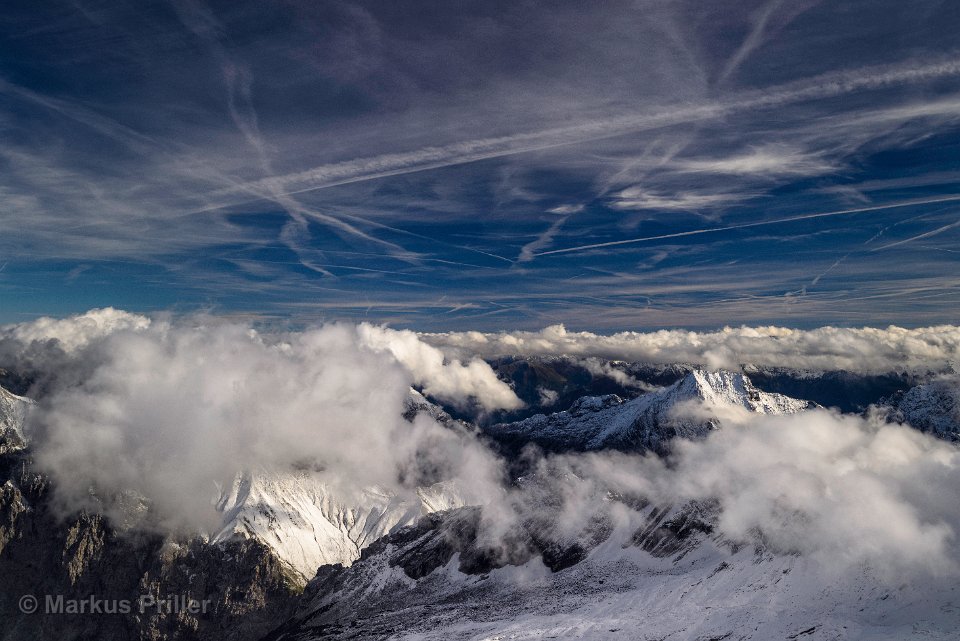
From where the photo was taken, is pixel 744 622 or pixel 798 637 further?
pixel 744 622

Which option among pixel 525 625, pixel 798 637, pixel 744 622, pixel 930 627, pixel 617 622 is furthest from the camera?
pixel 525 625

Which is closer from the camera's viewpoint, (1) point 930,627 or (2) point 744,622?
(1) point 930,627

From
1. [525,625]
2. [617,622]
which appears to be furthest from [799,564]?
[525,625]

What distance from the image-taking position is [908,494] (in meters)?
198

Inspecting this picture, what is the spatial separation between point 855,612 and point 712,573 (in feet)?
182

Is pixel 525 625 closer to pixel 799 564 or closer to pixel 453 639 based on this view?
pixel 453 639

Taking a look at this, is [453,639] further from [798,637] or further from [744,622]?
[798,637]

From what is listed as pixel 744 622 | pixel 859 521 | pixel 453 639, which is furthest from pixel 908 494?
pixel 453 639

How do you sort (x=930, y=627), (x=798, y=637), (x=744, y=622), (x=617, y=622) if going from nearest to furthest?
1. (x=930, y=627)
2. (x=798, y=637)
3. (x=744, y=622)
4. (x=617, y=622)

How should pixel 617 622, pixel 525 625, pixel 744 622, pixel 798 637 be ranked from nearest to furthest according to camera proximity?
pixel 798 637 < pixel 744 622 < pixel 617 622 < pixel 525 625

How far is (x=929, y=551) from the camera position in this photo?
511 ft

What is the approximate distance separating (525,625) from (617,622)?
36.1 metres

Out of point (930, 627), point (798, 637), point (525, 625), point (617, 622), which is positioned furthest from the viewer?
point (525, 625)

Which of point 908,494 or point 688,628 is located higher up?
point 908,494
